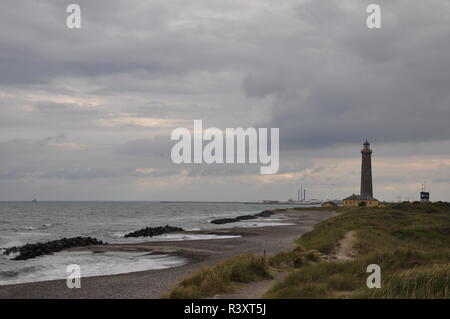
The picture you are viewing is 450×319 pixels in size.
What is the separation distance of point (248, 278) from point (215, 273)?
4.96ft

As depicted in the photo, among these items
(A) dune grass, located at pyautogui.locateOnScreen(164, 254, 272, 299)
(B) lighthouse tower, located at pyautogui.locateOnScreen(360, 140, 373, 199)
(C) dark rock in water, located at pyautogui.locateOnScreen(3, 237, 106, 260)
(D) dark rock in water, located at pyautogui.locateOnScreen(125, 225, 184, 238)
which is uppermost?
(B) lighthouse tower, located at pyautogui.locateOnScreen(360, 140, 373, 199)

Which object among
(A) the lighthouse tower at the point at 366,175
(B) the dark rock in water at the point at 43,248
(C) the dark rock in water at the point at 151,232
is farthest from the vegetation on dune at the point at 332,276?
(A) the lighthouse tower at the point at 366,175

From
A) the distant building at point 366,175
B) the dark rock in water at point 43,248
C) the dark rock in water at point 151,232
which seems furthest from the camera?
the distant building at point 366,175

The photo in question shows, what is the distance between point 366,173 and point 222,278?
108 metres

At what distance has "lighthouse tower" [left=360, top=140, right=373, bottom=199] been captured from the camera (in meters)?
118

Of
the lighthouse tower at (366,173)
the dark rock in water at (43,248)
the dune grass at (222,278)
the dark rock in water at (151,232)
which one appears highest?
the lighthouse tower at (366,173)

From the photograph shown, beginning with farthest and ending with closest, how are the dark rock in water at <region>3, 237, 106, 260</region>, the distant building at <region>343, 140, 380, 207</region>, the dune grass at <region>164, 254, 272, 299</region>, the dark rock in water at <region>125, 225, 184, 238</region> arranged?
the distant building at <region>343, 140, 380, 207</region>, the dark rock in water at <region>125, 225, 184, 238</region>, the dark rock in water at <region>3, 237, 106, 260</region>, the dune grass at <region>164, 254, 272, 299</region>

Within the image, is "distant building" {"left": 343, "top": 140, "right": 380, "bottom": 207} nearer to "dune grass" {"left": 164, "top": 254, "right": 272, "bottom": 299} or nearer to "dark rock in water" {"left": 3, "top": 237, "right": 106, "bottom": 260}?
"dark rock in water" {"left": 3, "top": 237, "right": 106, "bottom": 260}

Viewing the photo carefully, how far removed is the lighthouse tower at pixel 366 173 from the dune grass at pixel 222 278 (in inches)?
4069

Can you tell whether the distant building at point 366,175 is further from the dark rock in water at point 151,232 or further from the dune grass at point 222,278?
the dune grass at point 222,278

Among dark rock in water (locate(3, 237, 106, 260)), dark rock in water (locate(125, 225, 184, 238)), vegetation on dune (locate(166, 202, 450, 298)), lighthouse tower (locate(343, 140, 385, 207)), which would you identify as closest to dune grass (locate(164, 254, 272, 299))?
vegetation on dune (locate(166, 202, 450, 298))

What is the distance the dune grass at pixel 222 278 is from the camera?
592 inches

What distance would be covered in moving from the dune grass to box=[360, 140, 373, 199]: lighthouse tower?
339ft

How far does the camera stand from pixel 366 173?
118 metres
